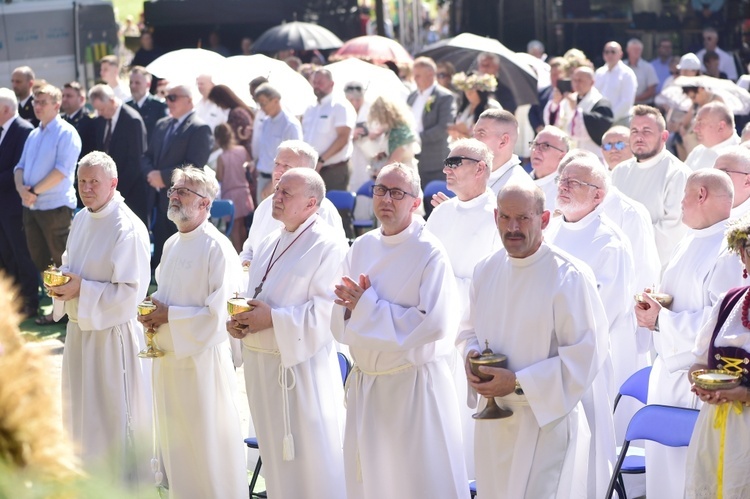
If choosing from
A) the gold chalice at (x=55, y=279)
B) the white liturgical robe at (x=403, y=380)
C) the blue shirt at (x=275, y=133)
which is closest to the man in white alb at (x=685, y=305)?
the white liturgical robe at (x=403, y=380)

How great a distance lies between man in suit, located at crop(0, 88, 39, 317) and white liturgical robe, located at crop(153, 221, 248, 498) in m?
5.49

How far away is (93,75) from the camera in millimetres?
18469

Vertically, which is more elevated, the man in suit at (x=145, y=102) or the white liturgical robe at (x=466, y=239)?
the man in suit at (x=145, y=102)

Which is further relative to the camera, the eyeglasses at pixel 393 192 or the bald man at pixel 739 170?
the bald man at pixel 739 170

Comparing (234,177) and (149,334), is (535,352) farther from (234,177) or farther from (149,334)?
(234,177)

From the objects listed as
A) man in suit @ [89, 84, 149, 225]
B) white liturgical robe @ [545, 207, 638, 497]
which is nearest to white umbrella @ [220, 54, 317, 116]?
man in suit @ [89, 84, 149, 225]

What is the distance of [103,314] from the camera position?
706cm

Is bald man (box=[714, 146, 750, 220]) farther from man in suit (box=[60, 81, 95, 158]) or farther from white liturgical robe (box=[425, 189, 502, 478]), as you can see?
man in suit (box=[60, 81, 95, 158])

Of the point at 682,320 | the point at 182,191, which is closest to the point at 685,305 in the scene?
the point at 682,320

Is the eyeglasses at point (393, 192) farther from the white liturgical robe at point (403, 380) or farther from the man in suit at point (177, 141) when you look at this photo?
the man in suit at point (177, 141)

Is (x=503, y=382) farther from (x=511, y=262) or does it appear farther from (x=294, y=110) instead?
(x=294, y=110)

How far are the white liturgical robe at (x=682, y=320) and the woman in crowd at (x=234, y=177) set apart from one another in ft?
24.3

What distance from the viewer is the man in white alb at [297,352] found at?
6215 millimetres

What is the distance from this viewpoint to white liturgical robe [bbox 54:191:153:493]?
23.2ft
